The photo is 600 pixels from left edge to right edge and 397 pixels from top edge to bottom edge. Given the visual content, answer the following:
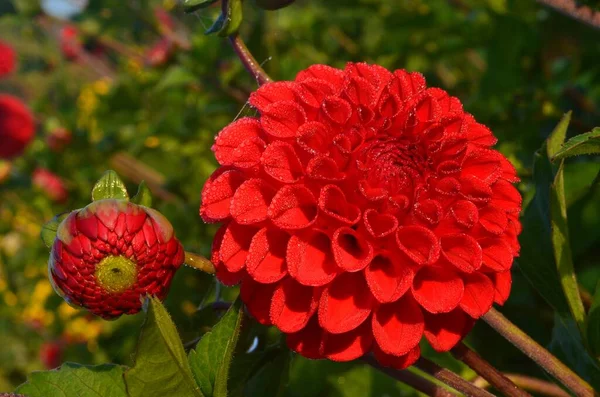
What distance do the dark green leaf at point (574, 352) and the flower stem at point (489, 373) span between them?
15 centimetres

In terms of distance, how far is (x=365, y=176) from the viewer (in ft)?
2.67

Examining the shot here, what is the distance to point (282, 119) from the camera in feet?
2.70

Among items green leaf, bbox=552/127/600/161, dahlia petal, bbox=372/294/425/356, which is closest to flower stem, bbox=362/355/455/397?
dahlia petal, bbox=372/294/425/356

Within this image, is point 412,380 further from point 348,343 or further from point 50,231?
point 50,231

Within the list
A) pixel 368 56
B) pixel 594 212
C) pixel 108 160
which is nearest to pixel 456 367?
pixel 594 212

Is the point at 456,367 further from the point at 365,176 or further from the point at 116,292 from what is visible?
the point at 116,292

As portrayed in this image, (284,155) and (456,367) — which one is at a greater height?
(284,155)

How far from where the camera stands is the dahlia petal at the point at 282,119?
2.68ft

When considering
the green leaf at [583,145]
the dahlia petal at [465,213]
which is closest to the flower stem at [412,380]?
the dahlia petal at [465,213]

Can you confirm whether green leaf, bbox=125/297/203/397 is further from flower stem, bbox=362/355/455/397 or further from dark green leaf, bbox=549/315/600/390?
dark green leaf, bbox=549/315/600/390

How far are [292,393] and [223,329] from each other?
2.08 ft

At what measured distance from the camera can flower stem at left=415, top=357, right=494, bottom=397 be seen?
33.5 inches

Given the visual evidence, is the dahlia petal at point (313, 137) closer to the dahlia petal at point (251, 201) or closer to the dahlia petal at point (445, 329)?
the dahlia petal at point (251, 201)

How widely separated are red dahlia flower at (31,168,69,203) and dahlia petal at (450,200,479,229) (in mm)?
2412
